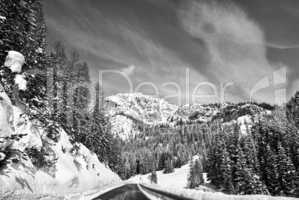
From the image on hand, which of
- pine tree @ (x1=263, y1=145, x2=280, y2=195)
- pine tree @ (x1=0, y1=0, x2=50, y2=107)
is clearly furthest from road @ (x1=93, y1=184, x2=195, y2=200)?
pine tree @ (x1=263, y1=145, x2=280, y2=195)

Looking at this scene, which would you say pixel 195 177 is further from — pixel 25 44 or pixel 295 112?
pixel 25 44

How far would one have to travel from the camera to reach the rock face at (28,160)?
11849 mm

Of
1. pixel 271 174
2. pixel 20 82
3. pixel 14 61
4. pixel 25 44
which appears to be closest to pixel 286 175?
pixel 271 174

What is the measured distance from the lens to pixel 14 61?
16109 mm

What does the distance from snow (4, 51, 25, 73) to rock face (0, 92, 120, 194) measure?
8.85 feet

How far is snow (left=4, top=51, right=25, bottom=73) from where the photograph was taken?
15789 mm

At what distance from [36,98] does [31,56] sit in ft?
13.4

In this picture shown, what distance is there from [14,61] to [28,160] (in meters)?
7.60

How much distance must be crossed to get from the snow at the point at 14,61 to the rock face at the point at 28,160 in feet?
8.85

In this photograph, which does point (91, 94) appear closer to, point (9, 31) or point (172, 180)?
point (9, 31)

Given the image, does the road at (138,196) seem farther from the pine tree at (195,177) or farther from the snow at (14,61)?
the pine tree at (195,177)

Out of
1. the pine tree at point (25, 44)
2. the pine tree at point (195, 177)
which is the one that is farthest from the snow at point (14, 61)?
the pine tree at point (195, 177)

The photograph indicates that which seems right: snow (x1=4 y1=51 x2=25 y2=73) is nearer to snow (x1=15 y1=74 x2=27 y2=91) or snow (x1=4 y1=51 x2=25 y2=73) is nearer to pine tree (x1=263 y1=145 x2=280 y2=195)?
snow (x1=15 y1=74 x2=27 y2=91)

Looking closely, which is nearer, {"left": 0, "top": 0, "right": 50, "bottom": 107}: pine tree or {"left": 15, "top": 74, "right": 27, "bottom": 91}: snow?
{"left": 15, "top": 74, "right": 27, "bottom": 91}: snow
